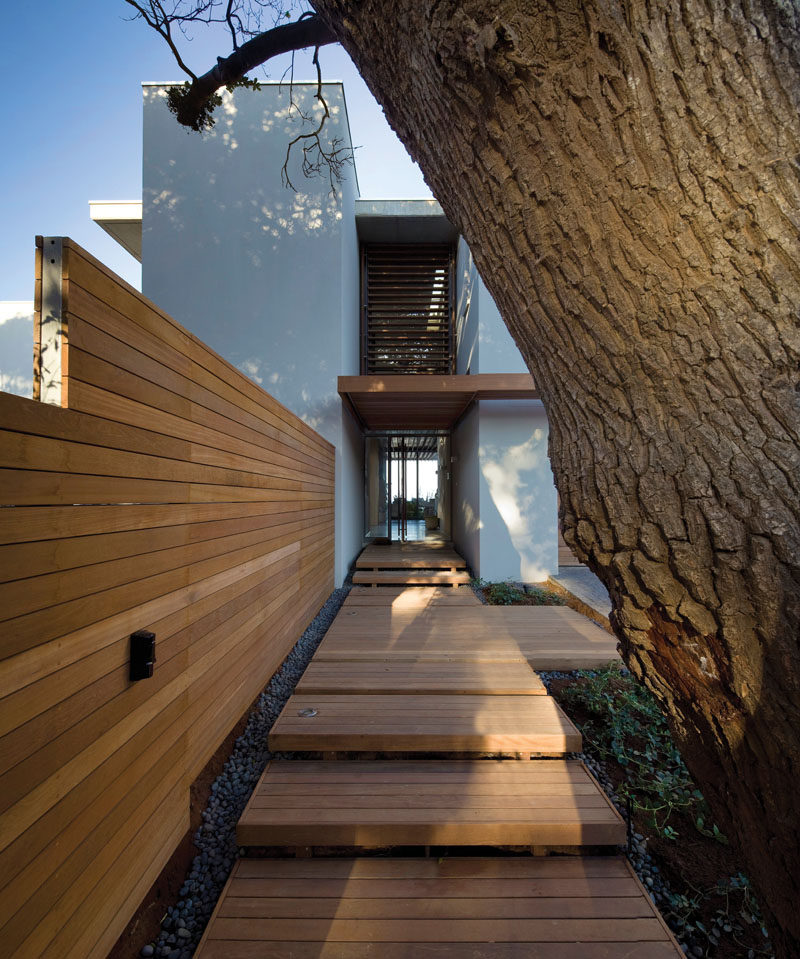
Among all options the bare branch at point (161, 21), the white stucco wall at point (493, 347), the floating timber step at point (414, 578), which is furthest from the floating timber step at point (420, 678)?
the white stucco wall at point (493, 347)

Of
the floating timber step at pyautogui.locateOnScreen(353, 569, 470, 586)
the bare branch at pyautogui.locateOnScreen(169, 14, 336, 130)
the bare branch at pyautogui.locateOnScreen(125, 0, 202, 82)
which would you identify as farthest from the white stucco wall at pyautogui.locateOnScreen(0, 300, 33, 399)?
the bare branch at pyautogui.locateOnScreen(169, 14, 336, 130)

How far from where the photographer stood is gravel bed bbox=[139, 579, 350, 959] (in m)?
1.48

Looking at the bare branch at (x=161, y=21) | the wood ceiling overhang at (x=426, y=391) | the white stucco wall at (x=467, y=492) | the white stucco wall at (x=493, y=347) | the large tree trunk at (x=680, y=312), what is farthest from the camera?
the white stucco wall at (x=467, y=492)

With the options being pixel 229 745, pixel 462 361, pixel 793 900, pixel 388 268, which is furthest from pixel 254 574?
pixel 388 268

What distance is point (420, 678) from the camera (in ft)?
9.71

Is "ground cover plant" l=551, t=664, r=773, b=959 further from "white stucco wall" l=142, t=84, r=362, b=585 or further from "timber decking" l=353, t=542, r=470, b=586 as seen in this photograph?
"white stucco wall" l=142, t=84, r=362, b=585

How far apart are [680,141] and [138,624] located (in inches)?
74.0

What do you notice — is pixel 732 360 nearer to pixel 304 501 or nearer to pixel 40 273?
pixel 40 273

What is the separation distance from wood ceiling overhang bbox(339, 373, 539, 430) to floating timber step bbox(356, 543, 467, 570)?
93.9 inches

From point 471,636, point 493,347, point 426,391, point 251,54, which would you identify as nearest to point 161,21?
point 251,54

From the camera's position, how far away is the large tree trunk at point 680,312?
Result: 65cm

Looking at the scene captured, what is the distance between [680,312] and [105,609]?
164cm

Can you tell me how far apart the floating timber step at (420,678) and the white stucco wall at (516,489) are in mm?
3274

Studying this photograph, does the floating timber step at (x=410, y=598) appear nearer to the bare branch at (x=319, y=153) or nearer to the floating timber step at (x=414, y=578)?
the floating timber step at (x=414, y=578)
